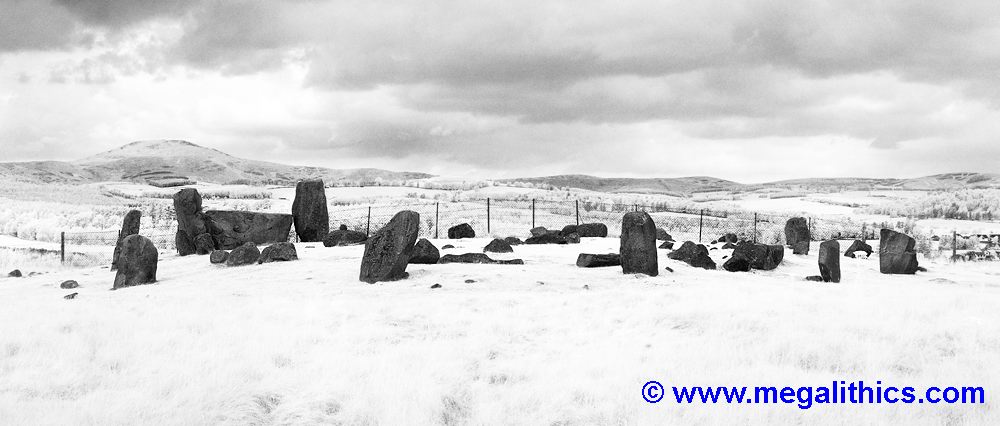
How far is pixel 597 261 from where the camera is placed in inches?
677

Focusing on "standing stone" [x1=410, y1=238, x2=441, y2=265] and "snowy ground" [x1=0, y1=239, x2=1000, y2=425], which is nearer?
"snowy ground" [x1=0, y1=239, x2=1000, y2=425]

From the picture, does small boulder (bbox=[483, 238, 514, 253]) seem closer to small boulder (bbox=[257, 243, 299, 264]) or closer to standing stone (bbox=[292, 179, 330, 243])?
small boulder (bbox=[257, 243, 299, 264])

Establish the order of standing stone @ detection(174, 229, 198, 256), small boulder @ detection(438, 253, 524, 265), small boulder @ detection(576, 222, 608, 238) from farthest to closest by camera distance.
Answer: small boulder @ detection(576, 222, 608, 238) → standing stone @ detection(174, 229, 198, 256) → small boulder @ detection(438, 253, 524, 265)

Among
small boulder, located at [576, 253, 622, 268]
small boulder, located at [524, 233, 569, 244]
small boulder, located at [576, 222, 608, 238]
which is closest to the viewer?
small boulder, located at [576, 253, 622, 268]

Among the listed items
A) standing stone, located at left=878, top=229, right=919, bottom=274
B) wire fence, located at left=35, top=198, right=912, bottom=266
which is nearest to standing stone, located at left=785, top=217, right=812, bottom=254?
wire fence, located at left=35, top=198, right=912, bottom=266

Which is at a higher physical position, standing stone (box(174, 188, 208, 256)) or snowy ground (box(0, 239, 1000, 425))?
standing stone (box(174, 188, 208, 256))

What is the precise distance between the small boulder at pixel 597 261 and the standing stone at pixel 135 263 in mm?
10492

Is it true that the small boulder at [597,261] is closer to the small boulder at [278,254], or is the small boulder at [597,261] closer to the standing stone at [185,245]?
the small boulder at [278,254]

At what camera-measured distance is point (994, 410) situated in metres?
5.50

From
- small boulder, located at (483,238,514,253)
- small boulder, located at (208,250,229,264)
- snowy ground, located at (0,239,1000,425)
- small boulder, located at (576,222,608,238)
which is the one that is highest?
small boulder, located at (576,222,608,238)

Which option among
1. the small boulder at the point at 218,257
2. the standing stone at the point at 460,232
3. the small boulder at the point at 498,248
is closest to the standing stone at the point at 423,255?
the small boulder at the point at 498,248

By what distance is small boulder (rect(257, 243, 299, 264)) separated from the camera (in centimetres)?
1828

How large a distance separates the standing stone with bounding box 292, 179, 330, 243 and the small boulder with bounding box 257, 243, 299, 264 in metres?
8.21

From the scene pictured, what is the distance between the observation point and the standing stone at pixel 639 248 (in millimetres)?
15773
